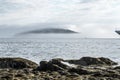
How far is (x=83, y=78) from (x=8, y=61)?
1333 centimetres

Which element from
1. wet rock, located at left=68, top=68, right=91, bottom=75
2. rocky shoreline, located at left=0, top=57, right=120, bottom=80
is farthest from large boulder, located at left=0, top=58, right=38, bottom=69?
wet rock, located at left=68, top=68, right=91, bottom=75

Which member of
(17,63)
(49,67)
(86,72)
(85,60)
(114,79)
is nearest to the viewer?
(114,79)

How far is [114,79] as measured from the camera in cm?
2647

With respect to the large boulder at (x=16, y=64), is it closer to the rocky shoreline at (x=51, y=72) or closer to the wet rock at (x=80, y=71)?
the rocky shoreline at (x=51, y=72)

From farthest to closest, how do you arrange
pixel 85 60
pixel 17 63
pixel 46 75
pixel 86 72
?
pixel 85 60, pixel 17 63, pixel 86 72, pixel 46 75

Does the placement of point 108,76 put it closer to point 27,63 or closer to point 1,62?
point 27,63

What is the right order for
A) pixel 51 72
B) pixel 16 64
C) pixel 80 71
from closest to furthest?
pixel 51 72 < pixel 80 71 < pixel 16 64

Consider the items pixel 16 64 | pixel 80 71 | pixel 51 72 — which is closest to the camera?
pixel 51 72

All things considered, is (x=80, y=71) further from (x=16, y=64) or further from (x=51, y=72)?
(x=16, y=64)

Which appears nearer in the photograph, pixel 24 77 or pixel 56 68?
pixel 24 77

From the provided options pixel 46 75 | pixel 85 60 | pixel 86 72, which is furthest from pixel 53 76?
pixel 85 60

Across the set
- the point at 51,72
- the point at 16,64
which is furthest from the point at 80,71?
the point at 16,64

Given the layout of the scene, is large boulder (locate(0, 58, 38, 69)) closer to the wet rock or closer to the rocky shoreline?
the rocky shoreline

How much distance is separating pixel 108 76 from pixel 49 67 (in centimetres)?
624
